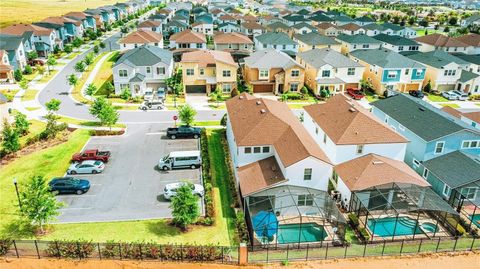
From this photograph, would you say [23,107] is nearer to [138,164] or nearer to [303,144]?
[138,164]

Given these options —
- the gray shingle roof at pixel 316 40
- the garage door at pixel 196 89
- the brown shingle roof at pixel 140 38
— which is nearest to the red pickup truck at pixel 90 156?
the garage door at pixel 196 89

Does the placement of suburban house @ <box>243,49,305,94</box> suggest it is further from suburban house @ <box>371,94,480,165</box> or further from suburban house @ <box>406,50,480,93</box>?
suburban house @ <box>371,94,480,165</box>

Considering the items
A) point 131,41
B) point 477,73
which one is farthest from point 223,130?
point 477,73

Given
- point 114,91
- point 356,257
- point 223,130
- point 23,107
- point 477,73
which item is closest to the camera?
point 356,257

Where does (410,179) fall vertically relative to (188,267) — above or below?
above

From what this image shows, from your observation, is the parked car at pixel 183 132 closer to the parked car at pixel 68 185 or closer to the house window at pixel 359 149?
the parked car at pixel 68 185

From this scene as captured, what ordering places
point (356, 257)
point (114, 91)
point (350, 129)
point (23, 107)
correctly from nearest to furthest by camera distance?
point (356, 257) < point (350, 129) < point (23, 107) < point (114, 91)

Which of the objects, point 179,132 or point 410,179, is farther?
point 179,132
